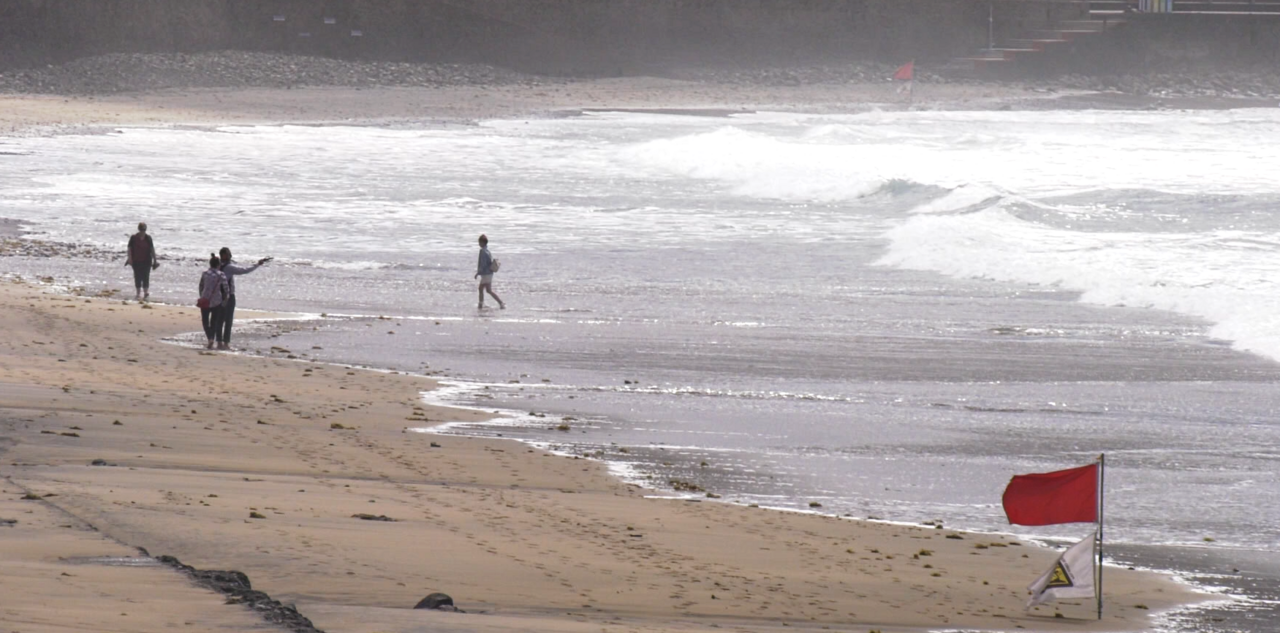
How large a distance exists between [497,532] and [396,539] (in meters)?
0.65

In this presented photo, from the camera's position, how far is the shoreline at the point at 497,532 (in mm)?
7387

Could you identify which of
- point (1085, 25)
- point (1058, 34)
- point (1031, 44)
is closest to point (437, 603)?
point (1031, 44)

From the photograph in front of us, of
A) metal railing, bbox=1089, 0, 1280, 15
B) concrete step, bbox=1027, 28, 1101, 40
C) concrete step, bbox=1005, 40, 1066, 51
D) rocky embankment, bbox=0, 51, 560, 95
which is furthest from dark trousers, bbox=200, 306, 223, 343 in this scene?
metal railing, bbox=1089, 0, 1280, 15

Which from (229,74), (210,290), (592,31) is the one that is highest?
(592,31)

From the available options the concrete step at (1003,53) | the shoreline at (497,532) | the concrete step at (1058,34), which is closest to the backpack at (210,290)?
the shoreline at (497,532)

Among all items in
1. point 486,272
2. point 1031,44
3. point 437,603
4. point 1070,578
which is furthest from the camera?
point 1031,44

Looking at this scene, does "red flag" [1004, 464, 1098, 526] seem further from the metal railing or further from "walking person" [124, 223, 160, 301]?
the metal railing

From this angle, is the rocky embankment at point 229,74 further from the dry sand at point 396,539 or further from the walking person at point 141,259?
the dry sand at point 396,539

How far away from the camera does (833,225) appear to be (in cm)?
2939

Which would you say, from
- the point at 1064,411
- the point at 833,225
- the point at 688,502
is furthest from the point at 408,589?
the point at 833,225

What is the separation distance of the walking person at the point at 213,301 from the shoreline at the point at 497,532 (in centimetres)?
368

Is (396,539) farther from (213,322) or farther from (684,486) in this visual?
(213,322)

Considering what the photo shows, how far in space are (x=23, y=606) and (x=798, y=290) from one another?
1544 centimetres

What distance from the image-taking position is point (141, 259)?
19.5m
